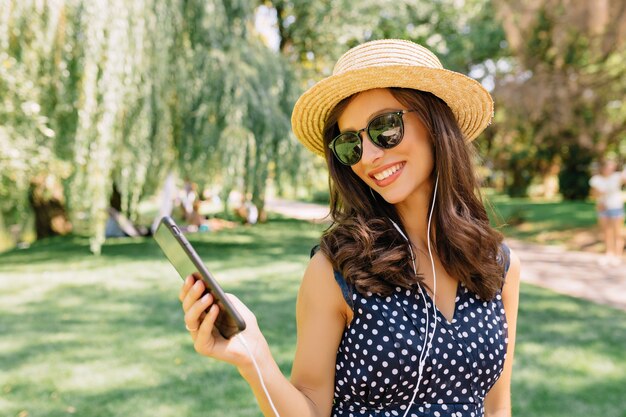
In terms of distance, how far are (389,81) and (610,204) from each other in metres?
8.81

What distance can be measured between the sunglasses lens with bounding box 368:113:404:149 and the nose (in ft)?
0.04

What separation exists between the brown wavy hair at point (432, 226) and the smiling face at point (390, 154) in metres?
0.03

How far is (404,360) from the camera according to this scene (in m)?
1.45

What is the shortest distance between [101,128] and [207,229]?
745 centimetres

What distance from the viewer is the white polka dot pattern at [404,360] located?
4.79 ft

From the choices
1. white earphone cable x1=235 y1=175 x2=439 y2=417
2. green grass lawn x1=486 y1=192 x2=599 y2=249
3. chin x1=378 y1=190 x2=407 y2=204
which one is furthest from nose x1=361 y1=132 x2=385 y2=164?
green grass lawn x1=486 y1=192 x2=599 y2=249

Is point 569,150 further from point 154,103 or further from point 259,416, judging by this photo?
point 259,416

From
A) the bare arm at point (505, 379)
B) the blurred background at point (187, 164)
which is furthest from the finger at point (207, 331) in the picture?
the blurred background at point (187, 164)

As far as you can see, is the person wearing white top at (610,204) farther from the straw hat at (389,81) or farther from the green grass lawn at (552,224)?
the straw hat at (389,81)

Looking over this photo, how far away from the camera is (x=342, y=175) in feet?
5.95

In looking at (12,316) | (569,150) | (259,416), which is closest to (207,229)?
(12,316)

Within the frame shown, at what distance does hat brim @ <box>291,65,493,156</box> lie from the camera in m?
1.59

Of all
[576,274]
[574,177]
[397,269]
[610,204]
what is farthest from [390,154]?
[574,177]

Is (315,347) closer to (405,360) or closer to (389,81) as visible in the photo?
(405,360)
